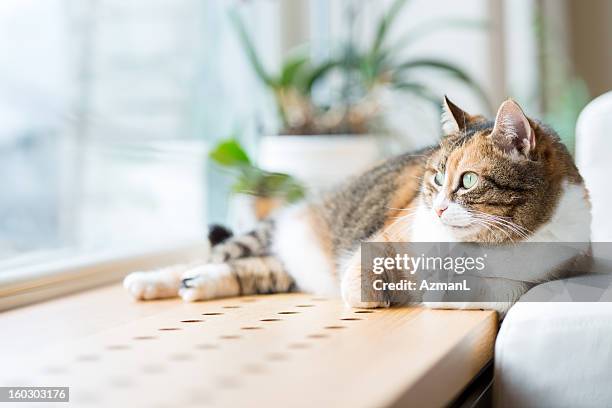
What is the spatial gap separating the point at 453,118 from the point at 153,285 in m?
0.59

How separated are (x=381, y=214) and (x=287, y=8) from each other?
1.37 metres

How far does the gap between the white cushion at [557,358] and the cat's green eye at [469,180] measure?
0.20 m

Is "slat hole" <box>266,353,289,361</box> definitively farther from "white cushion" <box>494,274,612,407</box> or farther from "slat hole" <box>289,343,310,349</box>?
Result: "white cushion" <box>494,274,612,407</box>

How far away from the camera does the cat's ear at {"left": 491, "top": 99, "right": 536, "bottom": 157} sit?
3.62 feet

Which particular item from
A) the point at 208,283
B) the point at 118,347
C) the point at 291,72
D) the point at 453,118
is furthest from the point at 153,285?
the point at 291,72

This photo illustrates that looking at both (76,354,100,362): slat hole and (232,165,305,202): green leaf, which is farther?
(232,165,305,202): green leaf

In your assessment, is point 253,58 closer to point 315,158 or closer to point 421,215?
point 315,158

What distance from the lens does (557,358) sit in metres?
0.99

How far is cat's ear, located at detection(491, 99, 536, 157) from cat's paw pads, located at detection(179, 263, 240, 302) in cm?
54

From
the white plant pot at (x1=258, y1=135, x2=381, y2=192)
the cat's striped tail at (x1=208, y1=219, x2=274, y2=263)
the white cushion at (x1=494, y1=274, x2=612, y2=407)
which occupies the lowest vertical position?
the white cushion at (x1=494, y1=274, x2=612, y2=407)

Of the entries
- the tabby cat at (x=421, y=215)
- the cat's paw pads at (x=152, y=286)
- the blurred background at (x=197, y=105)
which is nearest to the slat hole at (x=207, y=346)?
the tabby cat at (x=421, y=215)

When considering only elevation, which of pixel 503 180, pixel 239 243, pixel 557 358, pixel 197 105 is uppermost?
pixel 197 105

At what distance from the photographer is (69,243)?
1821mm

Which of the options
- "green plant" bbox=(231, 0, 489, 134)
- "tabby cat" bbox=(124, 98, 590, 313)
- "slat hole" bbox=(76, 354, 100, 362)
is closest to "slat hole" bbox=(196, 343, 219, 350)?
"slat hole" bbox=(76, 354, 100, 362)
